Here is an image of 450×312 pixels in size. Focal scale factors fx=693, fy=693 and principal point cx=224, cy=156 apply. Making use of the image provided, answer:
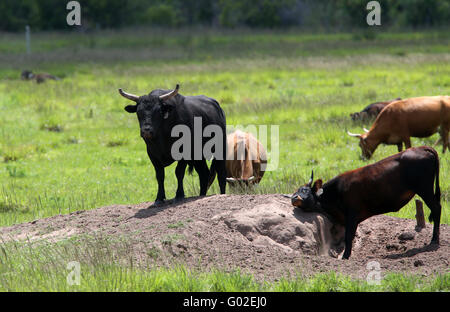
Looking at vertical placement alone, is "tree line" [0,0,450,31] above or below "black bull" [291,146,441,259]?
above

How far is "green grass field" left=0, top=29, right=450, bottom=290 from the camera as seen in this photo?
44.2ft

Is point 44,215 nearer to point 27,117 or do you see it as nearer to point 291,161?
point 291,161

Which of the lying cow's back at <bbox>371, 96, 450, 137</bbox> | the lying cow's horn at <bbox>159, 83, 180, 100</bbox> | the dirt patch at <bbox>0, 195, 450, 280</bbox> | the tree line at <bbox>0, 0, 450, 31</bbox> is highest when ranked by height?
the tree line at <bbox>0, 0, 450, 31</bbox>

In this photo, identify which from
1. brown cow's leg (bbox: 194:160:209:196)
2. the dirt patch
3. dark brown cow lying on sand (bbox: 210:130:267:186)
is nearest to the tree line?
dark brown cow lying on sand (bbox: 210:130:267:186)

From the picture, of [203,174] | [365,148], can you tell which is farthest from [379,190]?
[365,148]

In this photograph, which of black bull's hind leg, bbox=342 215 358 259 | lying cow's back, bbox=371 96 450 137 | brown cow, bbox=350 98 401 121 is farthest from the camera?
brown cow, bbox=350 98 401 121

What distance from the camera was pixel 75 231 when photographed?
9203mm

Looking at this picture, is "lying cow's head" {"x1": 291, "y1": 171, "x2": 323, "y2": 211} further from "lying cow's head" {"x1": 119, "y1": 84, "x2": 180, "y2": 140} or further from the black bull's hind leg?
"lying cow's head" {"x1": 119, "y1": 84, "x2": 180, "y2": 140}

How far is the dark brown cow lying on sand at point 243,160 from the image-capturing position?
1213cm

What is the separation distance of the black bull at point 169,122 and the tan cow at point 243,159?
0.68 metres

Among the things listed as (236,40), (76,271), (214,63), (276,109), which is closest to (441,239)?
(76,271)

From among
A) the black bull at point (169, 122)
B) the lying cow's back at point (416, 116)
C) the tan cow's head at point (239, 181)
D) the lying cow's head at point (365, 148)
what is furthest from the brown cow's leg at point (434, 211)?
the lying cow's back at point (416, 116)

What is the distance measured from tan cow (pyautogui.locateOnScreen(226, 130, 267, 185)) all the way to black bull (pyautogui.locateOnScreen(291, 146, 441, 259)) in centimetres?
273
